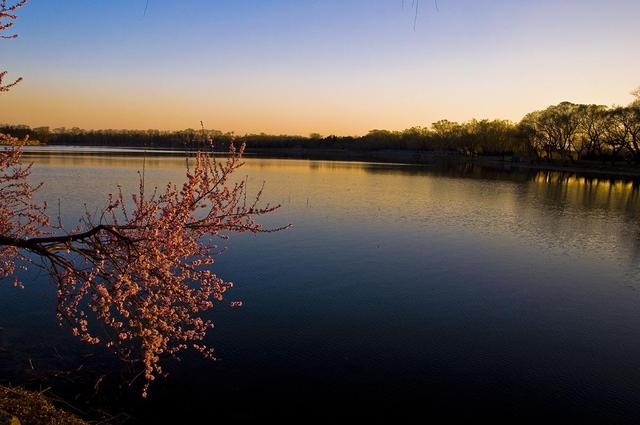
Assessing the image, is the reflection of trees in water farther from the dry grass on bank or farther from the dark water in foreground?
the dry grass on bank

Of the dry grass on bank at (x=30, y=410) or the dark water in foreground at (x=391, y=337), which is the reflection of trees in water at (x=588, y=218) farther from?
the dry grass on bank at (x=30, y=410)

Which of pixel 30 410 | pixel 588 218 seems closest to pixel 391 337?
pixel 30 410

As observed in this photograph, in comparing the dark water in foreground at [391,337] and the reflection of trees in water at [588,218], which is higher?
the reflection of trees in water at [588,218]

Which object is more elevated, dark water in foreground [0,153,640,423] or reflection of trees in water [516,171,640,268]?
reflection of trees in water [516,171,640,268]

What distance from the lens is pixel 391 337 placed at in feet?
32.7

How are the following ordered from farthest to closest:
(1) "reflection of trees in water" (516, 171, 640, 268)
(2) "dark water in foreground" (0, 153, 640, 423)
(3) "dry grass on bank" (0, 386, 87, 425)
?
(1) "reflection of trees in water" (516, 171, 640, 268), (2) "dark water in foreground" (0, 153, 640, 423), (3) "dry grass on bank" (0, 386, 87, 425)

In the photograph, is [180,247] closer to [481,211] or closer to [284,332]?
[284,332]

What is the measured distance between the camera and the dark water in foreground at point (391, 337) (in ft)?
24.9

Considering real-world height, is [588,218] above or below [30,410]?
above

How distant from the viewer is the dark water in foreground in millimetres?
7586

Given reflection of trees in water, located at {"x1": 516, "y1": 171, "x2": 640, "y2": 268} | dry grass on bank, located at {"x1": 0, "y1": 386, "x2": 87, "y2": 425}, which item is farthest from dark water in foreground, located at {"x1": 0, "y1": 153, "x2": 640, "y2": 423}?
dry grass on bank, located at {"x1": 0, "y1": 386, "x2": 87, "y2": 425}

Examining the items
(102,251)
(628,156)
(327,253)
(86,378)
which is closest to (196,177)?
(102,251)

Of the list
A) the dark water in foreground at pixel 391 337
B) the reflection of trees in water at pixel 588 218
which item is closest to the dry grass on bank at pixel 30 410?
the dark water in foreground at pixel 391 337

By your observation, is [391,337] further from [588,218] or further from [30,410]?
[588,218]
